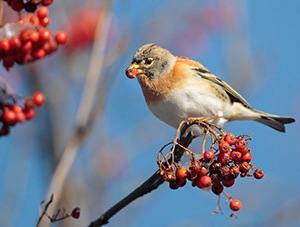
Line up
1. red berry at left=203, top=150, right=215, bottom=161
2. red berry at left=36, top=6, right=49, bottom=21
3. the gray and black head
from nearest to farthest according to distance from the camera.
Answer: red berry at left=36, top=6, right=49, bottom=21
red berry at left=203, top=150, right=215, bottom=161
the gray and black head

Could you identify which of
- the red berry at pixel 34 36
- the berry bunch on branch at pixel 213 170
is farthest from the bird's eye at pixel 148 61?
the red berry at pixel 34 36

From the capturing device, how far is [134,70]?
450cm

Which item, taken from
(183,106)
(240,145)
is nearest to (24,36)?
(240,145)

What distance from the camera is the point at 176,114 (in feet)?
14.3

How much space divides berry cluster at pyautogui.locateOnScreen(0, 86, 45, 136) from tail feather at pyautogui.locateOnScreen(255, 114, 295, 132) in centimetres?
306

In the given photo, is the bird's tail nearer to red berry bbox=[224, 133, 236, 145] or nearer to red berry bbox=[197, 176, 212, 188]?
red berry bbox=[224, 133, 236, 145]

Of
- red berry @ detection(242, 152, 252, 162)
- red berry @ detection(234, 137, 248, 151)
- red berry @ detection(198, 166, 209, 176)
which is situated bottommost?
red berry @ detection(198, 166, 209, 176)

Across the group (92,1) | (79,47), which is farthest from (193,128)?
(92,1)

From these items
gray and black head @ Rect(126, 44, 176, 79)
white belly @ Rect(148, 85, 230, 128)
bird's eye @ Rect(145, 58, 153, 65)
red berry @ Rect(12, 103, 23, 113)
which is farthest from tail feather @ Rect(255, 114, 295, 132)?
red berry @ Rect(12, 103, 23, 113)

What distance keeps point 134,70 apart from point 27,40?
2.03 meters

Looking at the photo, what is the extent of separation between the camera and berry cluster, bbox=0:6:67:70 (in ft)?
7.91

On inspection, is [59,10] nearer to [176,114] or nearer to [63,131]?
[63,131]

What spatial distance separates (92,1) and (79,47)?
2.60 ft

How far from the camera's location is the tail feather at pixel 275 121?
195 inches
